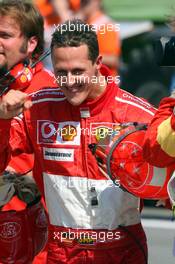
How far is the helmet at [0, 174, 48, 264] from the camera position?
16.0 ft

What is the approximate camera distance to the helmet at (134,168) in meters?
4.07

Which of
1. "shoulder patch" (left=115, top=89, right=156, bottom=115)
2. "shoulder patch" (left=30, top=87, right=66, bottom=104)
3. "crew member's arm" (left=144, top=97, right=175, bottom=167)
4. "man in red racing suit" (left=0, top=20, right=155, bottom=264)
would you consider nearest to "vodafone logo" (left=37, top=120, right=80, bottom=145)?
"man in red racing suit" (left=0, top=20, right=155, bottom=264)

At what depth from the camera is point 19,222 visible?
4.87 meters

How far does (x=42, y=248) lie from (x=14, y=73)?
92 centimetres

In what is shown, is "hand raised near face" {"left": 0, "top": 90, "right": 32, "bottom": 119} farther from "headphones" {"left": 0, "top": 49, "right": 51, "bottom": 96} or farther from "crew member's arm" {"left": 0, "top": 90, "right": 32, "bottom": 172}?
"headphones" {"left": 0, "top": 49, "right": 51, "bottom": 96}

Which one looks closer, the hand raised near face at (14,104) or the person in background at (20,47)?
the hand raised near face at (14,104)

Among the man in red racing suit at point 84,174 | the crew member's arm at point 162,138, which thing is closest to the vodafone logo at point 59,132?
the man in red racing suit at point 84,174

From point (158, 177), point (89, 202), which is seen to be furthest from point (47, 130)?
point (158, 177)

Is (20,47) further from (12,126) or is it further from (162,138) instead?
(162,138)

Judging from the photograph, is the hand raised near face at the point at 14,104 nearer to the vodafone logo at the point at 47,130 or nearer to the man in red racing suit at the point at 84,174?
the man in red racing suit at the point at 84,174

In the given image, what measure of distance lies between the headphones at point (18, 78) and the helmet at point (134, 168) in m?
0.71

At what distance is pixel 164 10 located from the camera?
9.16m

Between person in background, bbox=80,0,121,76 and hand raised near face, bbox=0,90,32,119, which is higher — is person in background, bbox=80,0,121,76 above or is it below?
above

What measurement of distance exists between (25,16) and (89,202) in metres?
1.15
